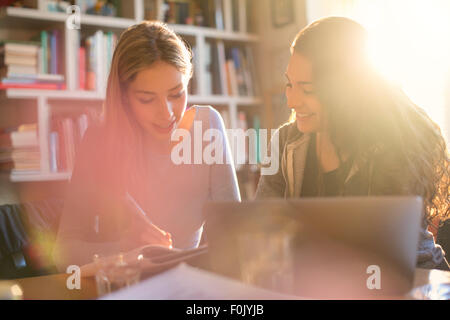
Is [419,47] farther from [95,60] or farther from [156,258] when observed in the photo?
[156,258]

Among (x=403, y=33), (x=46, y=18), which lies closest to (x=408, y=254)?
(x=403, y=33)

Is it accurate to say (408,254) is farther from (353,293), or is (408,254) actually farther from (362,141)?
(362,141)

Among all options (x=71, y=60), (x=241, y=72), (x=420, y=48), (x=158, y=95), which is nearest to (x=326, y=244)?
(x=158, y=95)

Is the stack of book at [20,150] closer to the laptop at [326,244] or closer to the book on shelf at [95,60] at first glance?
the book on shelf at [95,60]

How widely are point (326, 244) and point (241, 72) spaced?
97.1 inches

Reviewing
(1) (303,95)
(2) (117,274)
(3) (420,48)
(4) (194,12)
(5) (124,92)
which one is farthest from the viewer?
(4) (194,12)

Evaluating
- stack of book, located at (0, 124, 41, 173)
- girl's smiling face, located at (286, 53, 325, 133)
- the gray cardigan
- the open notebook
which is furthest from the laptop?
stack of book, located at (0, 124, 41, 173)

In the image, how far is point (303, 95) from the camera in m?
1.27

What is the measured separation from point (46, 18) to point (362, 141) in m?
1.84

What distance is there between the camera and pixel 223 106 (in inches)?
120

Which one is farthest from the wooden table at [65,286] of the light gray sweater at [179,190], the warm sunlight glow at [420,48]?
the warm sunlight glow at [420,48]

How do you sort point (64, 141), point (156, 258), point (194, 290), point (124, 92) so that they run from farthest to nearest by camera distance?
point (64, 141) < point (124, 92) < point (156, 258) < point (194, 290)
